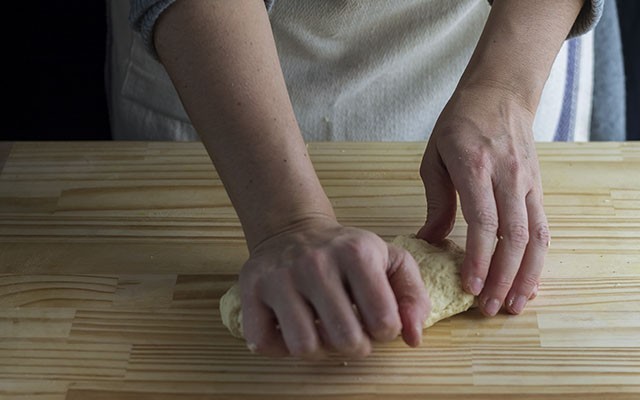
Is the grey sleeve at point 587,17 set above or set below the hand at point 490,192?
above

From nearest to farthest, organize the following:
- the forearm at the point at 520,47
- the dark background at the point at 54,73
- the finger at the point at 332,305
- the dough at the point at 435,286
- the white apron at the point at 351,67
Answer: the finger at the point at 332,305
the dough at the point at 435,286
the forearm at the point at 520,47
the white apron at the point at 351,67
the dark background at the point at 54,73

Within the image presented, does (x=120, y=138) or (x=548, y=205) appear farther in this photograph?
(x=120, y=138)

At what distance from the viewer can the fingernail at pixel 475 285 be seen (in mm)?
912

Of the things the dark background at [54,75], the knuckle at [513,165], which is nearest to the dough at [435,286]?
the knuckle at [513,165]

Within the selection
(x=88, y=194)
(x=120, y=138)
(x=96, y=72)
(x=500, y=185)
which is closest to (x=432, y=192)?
(x=500, y=185)

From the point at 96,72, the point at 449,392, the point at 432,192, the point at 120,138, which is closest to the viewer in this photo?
the point at 449,392

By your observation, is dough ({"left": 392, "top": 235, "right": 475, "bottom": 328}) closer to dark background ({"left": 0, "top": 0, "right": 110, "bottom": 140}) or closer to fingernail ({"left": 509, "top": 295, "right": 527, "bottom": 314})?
fingernail ({"left": 509, "top": 295, "right": 527, "bottom": 314})

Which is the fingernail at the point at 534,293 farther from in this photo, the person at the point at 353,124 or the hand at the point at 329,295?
the hand at the point at 329,295

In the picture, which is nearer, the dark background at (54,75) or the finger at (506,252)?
the finger at (506,252)

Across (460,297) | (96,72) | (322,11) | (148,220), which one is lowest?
(96,72)

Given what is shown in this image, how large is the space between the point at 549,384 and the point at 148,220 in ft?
1.61

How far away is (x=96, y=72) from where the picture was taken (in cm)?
188

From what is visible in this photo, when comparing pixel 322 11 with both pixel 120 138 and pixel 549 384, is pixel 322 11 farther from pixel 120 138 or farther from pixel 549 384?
pixel 549 384

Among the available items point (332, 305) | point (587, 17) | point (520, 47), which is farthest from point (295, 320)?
point (587, 17)
